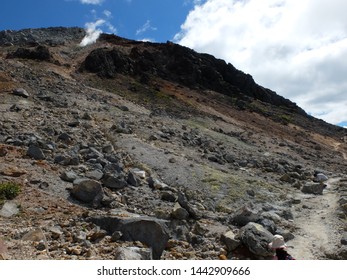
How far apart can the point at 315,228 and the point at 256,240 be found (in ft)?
15.9

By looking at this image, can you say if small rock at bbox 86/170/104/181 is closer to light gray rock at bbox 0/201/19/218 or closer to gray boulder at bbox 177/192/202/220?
gray boulder at bbox 177/192/202/220

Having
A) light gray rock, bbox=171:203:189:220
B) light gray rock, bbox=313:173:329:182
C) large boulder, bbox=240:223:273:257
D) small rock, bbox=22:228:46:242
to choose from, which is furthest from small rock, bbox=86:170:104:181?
light gray rock, bbox=313:173:329:182

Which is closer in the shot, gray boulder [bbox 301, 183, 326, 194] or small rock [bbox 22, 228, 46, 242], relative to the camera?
small rock [bbox 22, 228, 46, 242]

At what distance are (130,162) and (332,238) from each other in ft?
33.0

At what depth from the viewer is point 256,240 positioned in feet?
34.0

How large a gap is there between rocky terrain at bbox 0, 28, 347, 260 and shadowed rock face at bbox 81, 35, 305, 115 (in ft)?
41.9

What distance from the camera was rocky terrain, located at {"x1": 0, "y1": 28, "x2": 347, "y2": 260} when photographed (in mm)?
9523

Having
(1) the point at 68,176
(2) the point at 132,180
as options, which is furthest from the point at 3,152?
(2) the point at 132,180

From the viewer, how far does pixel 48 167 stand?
46.6 feet

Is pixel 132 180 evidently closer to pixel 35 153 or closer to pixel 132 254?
pixel 35 153

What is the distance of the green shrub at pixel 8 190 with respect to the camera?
10938 mm

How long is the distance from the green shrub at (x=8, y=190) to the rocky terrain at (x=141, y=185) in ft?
0.72

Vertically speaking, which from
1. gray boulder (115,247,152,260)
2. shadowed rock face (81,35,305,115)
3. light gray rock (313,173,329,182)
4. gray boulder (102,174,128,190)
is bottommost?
gray boulder (115,247,152,260)

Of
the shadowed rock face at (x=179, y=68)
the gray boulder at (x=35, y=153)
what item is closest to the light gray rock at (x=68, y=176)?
the gray boulder at (x=35, y=153)
